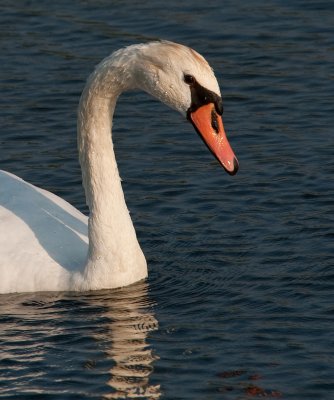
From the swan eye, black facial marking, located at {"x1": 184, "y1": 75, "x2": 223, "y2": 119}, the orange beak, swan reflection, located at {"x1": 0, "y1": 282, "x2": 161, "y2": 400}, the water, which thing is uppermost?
the swan eye

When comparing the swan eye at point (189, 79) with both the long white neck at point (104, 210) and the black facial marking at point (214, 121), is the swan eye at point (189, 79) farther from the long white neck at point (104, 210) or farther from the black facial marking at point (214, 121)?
the long white neck at point (104, 210)

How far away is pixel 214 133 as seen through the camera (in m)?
12.1

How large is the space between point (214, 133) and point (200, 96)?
0.38 meters

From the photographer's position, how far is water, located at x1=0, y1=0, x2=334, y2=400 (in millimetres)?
11367

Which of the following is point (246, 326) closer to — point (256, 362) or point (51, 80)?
point (256, 362)

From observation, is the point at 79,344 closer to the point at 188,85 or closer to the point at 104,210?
the point at 104,210

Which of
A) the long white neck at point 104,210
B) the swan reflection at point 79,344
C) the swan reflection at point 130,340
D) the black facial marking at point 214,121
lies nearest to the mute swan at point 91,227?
the long white neck at point 104,210

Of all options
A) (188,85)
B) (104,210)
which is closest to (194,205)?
(104,210)

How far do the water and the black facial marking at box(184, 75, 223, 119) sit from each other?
1837 mm

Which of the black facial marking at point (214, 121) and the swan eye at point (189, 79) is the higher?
the swan eye at point (189, 79)

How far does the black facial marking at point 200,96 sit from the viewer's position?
1183cm

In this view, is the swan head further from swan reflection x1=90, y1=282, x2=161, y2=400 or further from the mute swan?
swan reflection x1=90, y1=282, x2=161, y2=400

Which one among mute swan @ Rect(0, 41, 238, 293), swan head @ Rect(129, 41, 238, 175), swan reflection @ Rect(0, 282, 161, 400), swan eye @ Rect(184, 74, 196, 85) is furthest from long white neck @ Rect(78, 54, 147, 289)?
swan eye @ Rect(184, 74, 196, 85)

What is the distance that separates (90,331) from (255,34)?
863cm
